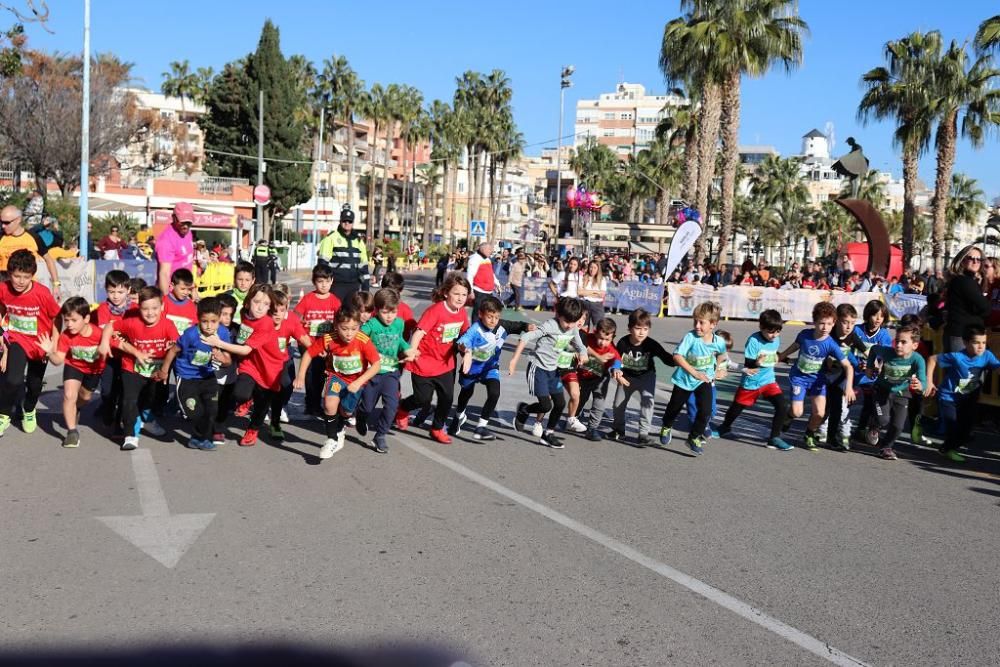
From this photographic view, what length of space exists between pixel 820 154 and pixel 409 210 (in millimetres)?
74352

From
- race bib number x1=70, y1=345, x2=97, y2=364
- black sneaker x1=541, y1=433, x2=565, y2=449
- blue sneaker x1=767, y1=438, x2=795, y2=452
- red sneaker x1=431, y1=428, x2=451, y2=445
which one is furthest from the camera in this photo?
blue sneaker x1=767, y1=438, x2=795, y2=452

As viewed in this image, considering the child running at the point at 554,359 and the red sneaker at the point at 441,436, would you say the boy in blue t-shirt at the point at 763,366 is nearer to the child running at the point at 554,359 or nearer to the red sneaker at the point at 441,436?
the child running at the point at 554,359

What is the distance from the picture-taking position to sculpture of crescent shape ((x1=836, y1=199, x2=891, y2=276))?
1219 inches

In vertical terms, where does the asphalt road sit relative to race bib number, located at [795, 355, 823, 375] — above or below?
below

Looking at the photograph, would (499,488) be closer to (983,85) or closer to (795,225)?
(983,85)

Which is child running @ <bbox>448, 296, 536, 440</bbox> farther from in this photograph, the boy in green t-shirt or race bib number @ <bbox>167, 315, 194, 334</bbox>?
race bib number @ <bbox>167, 315, 194, 334</bbox>

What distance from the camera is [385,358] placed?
28.1ft

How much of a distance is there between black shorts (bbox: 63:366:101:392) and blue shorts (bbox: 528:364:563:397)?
3.66 metres

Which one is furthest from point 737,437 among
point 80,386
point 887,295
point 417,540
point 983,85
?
point 983,85

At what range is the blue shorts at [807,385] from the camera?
9414 mm

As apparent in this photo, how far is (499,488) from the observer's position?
738 cm

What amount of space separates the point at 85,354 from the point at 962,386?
24.4 feet

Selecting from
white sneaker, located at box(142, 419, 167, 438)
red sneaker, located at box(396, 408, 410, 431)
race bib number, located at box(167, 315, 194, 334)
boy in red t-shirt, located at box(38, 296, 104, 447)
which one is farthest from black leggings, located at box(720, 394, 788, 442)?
boy in red t-shirt, located at box(38, 296, 104, 447)

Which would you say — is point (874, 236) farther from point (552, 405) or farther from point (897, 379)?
point (552, 405)
